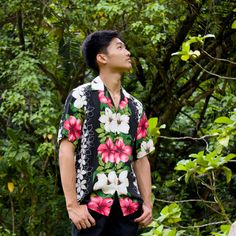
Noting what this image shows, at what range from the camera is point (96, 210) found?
2332 mm

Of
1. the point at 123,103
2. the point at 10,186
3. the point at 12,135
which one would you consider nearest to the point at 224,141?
the point at 123,103

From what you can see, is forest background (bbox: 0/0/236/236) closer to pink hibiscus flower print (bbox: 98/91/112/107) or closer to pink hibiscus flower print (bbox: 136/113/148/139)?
pink hibiscus flower print (bbox: 136/113/148/139)

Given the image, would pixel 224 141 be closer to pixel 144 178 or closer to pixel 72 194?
pixel 144 178

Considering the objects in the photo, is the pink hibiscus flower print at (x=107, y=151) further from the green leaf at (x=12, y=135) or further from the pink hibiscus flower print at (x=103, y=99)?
the green leaf at (x=12, y=135)

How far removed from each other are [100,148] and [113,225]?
286 millimetres

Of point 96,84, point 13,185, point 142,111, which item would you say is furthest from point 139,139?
point 13,185

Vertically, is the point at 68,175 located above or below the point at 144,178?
above

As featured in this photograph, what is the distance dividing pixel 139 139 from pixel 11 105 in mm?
2552

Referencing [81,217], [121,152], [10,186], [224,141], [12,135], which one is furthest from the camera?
[10,186]

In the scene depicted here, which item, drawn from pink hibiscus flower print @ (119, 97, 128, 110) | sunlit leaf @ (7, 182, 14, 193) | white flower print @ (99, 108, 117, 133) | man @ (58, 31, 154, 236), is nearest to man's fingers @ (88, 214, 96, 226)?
man @ (58, 31, 154, 236)

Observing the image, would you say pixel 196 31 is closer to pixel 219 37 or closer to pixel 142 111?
pixel 219 37

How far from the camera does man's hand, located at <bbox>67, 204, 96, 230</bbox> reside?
2.29 meters

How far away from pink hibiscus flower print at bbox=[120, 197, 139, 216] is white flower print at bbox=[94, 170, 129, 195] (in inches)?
1.1

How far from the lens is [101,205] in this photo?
2.34m
